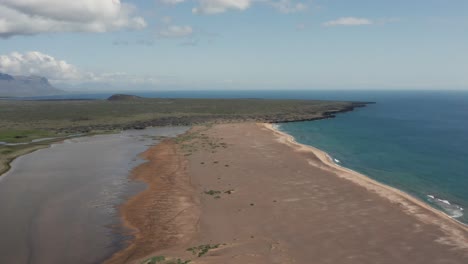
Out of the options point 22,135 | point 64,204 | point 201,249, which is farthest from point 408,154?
point 22,135

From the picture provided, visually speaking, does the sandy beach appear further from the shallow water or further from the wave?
the shallow water

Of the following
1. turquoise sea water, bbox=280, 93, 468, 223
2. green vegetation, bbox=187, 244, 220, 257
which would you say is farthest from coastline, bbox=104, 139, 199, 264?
turquoise sea water, bbox=280, 93, 468, 223

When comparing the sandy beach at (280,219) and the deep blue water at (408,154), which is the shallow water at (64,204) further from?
the deep blue water at (408,154)

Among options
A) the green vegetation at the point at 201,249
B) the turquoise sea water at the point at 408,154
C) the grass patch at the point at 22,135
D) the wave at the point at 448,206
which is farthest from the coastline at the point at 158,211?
the grass patch at the point at 22,135

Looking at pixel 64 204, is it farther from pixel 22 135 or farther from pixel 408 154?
pixel 22 135

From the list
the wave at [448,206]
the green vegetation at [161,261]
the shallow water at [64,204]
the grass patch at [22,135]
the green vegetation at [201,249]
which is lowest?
the shallow water at [64,204]

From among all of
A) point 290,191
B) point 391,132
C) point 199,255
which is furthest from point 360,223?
point 391,132
